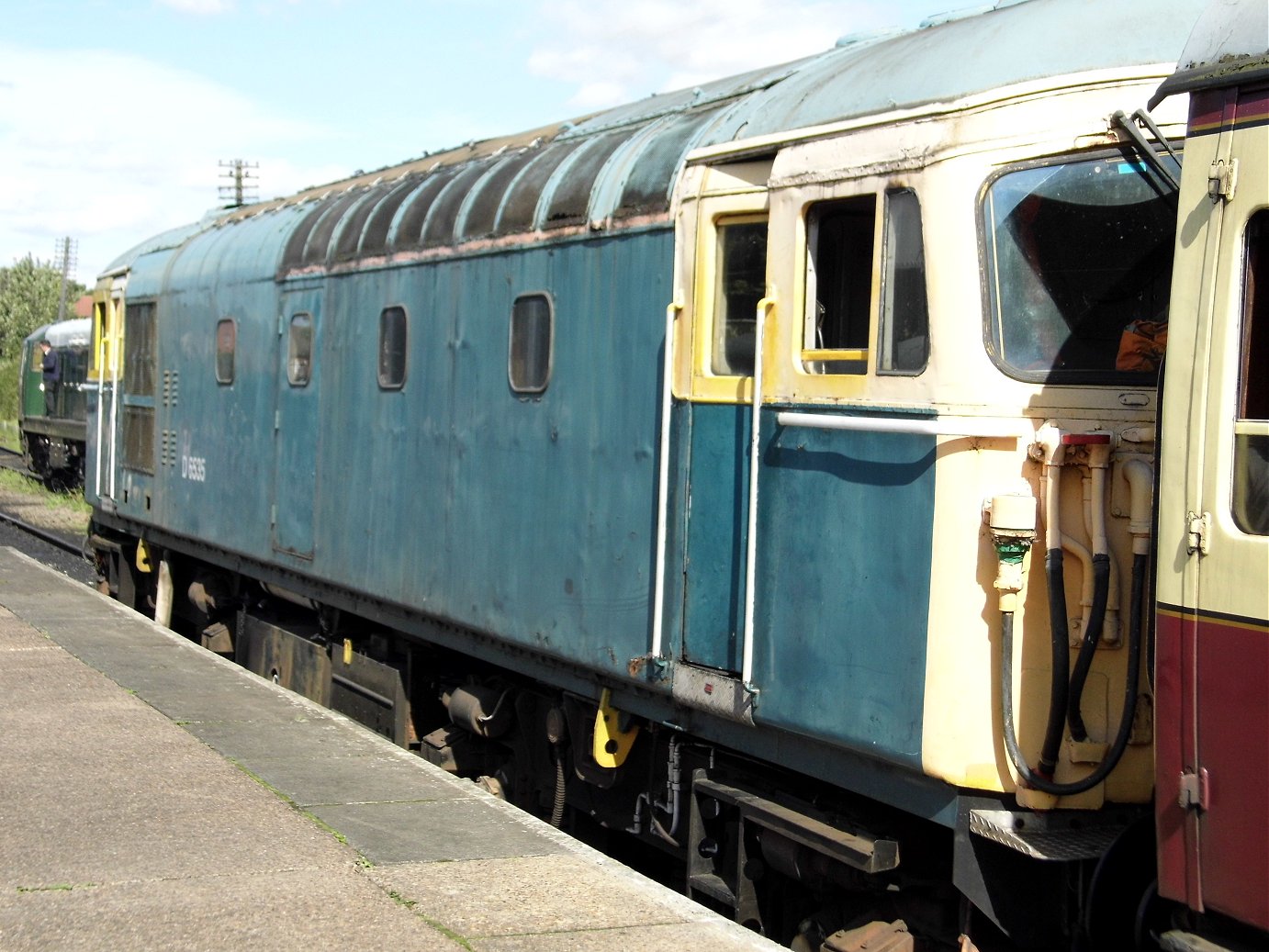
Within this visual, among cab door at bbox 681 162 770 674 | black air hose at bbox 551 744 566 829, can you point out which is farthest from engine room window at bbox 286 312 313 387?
cab door at bbox 681 162 770 674

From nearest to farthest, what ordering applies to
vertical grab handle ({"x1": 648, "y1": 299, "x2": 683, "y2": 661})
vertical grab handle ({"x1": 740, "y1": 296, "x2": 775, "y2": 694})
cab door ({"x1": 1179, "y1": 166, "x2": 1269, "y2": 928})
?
cab door ({"x1": 1179, "y1": 166, "x2": 1269, "y2": 928}), vertical grab handle ({"x1": 740, "y1": 296, "x2": 775, "y2": 694}), vertical grab handle ({"x1": 648, "y1": 299, "x2": 683, "y2": 661})

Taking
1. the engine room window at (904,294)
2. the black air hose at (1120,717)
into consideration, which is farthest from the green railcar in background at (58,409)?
the black air hose at (1120,717)

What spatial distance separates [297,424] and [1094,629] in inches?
252

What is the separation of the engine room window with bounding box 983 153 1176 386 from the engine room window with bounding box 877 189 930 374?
0.22 m

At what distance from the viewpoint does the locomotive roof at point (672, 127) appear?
454 cm

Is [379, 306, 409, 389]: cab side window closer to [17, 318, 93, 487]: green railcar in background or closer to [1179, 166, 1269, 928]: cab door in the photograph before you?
[1179, 166, 1269, 928]: cab door

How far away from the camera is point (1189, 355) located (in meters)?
3.84

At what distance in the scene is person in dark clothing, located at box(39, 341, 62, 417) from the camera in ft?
111

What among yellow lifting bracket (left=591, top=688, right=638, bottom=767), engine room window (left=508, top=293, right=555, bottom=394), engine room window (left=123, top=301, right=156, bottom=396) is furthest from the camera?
engine room window (left=123, top=301, right=156, bottom=396)

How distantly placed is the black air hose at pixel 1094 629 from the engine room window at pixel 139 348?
1006cm

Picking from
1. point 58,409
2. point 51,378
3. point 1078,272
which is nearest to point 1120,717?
point 1078,272

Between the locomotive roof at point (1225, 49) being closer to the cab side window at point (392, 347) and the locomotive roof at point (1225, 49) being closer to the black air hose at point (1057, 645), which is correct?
the black air hose at point (1057, 645)

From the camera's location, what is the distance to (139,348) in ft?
43.4

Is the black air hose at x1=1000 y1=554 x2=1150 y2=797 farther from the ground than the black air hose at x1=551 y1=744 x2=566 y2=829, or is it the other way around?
the black air hose at x1=1000 y1=554 x2=1150 y2=797
